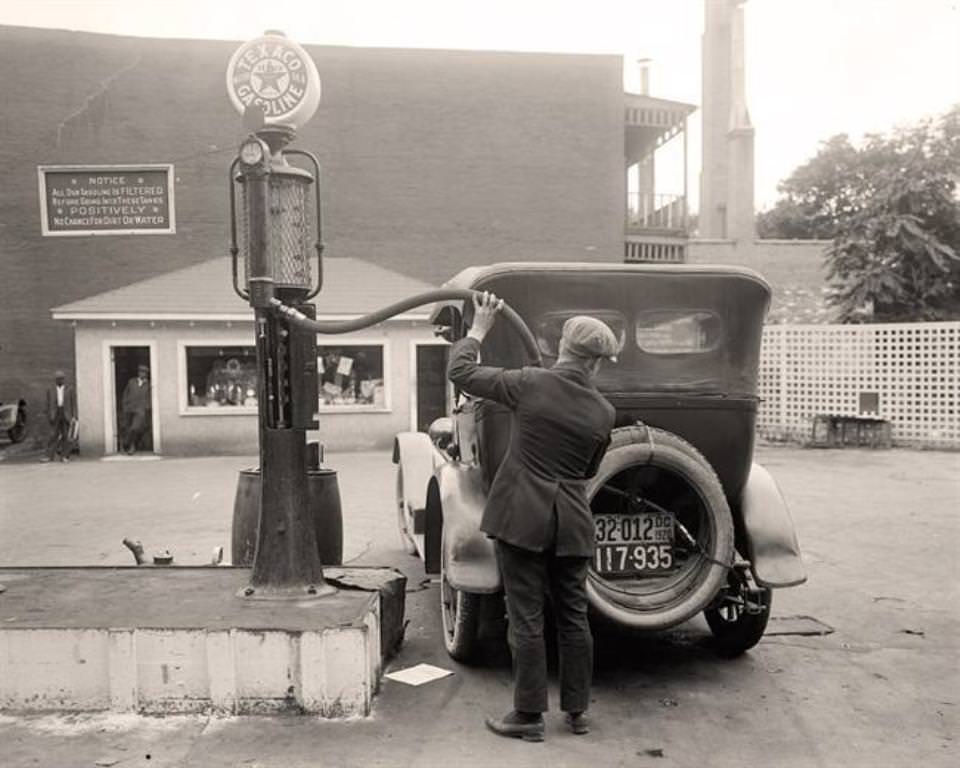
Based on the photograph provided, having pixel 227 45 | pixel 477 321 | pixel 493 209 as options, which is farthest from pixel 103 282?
pixel 477 321

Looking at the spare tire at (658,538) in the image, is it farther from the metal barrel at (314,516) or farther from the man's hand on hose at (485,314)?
the metal barrel at (314,516)

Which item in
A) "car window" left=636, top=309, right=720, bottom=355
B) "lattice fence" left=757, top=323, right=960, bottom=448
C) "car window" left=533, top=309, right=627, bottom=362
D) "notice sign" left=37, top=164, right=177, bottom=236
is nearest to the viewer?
"car window" left=533, top=309, right=627, bottom=362

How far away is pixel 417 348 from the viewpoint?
17.7m

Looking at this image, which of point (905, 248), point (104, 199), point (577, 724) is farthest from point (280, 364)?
point (905, 248)

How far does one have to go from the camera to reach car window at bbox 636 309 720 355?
5.27 m

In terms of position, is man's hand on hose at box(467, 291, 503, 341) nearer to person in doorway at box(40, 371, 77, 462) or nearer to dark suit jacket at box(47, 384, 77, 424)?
person in doorway at box(40, 371, 77, 462)

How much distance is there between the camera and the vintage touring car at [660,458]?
477cm

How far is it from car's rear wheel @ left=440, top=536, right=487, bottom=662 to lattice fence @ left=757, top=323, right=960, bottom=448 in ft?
41.2

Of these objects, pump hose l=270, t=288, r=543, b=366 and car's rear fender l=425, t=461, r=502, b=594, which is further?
car's rear fender l=425, t=461, r=502, b=594

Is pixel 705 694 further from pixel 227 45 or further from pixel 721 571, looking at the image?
pixel 227 45

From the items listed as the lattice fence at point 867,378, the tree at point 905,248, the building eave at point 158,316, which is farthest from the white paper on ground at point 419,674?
the tree at point 905,248

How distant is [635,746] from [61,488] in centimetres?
1086

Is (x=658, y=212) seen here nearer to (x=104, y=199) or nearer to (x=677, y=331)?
(x=104, y=199)

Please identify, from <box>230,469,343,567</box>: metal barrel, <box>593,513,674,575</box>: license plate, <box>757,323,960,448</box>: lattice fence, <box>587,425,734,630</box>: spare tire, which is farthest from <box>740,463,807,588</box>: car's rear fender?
<box>757,323,960,448</box>: lattice fence
